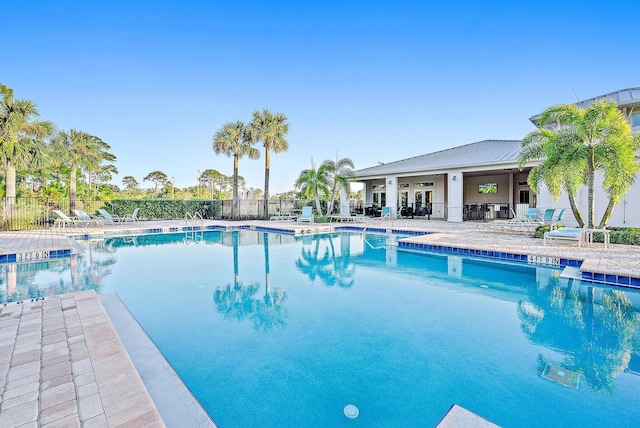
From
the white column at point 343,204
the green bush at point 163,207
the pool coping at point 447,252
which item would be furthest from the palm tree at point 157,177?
the pool coping at point 447,252

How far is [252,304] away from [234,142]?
17.1 metres

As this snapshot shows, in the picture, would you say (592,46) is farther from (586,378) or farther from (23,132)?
(23,132)

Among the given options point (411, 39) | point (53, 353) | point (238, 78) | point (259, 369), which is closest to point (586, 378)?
point (259, 369)

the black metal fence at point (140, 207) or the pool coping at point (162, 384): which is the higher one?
the black metal fence at point (140, 207)

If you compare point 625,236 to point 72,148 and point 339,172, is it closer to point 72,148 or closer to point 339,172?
point 339,172

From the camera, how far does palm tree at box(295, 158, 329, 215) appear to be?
707 inches

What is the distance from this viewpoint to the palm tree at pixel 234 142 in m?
20.0

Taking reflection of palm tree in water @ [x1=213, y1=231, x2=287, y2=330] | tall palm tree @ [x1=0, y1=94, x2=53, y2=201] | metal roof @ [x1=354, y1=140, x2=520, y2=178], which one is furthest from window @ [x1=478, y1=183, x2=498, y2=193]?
tall palm tree @ [x1=0, y1=94, x2=53, y2=201]

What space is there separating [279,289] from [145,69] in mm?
14072

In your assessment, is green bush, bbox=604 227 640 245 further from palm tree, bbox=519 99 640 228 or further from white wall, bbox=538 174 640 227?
white wall, bbox=538 174 640 227

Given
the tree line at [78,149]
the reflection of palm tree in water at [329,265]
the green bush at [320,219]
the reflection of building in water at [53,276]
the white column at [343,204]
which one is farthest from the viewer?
the white column at [343,204]

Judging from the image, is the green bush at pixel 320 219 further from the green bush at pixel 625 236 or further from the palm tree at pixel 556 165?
the green bush at pixel 625 236

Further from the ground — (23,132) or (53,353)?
(23,132)

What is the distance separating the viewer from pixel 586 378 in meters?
2.79
